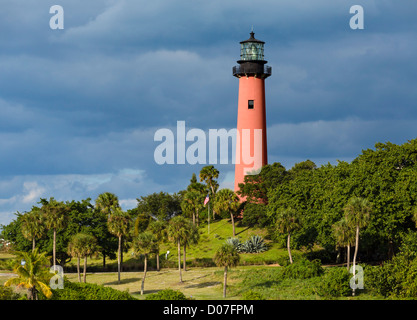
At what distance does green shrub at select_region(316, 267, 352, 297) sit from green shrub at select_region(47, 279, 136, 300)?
18725 mm

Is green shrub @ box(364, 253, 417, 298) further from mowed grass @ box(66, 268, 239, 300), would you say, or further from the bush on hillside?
the bush on hillside

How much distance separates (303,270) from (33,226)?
118 feet

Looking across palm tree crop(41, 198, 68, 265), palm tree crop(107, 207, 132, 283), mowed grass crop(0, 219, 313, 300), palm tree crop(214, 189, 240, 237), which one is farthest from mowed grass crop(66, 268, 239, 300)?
Result: palm tree crop(214, 189, 240, 237)

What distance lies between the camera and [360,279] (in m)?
66.0

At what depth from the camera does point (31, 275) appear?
5259cm

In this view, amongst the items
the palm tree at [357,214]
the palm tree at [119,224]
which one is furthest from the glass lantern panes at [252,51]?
the palm tree at [357,214]

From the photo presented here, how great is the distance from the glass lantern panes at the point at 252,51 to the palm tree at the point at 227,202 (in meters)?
21.0

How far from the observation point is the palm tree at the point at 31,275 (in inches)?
2062

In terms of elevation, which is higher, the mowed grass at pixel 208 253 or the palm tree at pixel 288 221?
the palm tree at pixel 288 221

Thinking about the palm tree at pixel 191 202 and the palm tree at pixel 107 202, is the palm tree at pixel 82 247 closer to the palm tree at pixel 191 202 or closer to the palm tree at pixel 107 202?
the palm tree at pixel 107 202

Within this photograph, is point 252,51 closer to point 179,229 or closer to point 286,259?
point 179,229

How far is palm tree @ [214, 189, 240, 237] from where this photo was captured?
102 metres
